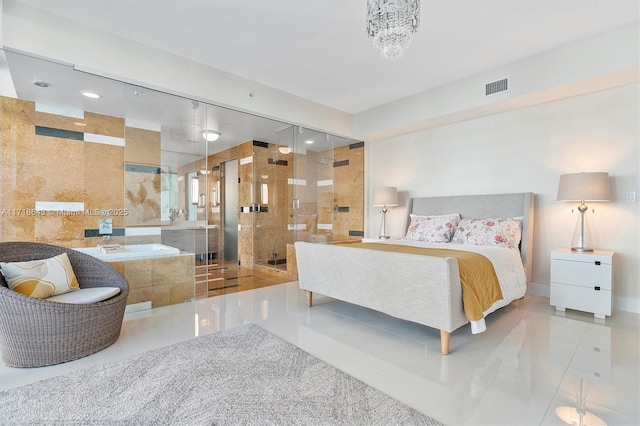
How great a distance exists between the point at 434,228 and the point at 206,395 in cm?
343

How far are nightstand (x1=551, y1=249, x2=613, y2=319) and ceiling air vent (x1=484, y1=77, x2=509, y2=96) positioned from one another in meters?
1.99

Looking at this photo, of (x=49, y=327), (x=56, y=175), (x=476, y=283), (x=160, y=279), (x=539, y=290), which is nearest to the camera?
(x=49, y=327)

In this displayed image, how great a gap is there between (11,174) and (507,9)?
5.70 meters

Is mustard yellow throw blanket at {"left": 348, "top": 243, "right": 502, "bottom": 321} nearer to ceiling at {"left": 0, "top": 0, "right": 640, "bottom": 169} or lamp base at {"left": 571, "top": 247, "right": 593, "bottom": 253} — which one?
lamp base at {"left": 571, "top": 247, "right": 593, "bottom": 253}

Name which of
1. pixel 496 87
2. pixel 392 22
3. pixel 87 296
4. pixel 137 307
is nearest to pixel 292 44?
pixel 392 22

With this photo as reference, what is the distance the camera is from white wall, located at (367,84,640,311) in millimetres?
3311

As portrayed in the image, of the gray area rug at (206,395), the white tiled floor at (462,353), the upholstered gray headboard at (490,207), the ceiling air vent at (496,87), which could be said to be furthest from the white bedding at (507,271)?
the ceiling air vent at (496,87)

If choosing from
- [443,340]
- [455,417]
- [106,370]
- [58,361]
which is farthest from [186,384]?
[443,340]

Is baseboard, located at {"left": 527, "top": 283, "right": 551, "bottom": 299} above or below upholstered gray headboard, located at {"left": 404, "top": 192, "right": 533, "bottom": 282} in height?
below

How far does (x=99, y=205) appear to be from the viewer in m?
4.45

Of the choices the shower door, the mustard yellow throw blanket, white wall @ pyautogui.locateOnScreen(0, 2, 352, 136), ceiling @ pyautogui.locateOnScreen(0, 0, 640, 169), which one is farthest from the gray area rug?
the shower door

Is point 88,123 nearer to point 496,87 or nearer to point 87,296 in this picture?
point 87,296

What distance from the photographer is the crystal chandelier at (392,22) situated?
2.14 meters

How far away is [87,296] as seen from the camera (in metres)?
2.43
